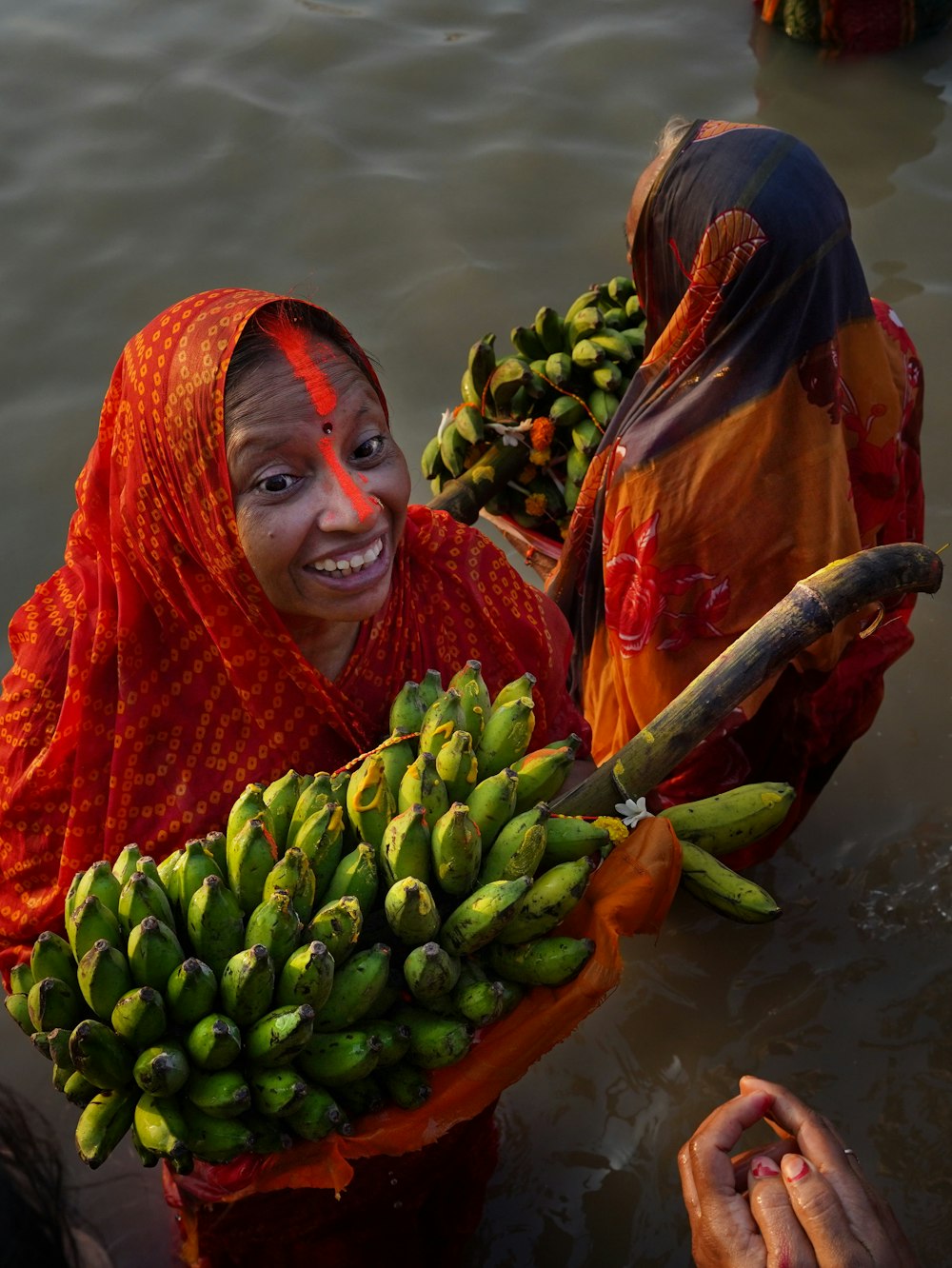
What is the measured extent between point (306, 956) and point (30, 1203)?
1.74 ft

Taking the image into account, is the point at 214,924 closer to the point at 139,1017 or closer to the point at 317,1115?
the point at 139,1017

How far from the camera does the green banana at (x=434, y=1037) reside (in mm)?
1771

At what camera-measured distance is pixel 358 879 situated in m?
1.80

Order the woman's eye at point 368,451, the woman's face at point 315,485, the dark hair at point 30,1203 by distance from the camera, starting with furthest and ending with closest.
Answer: the woman's eye at point 368,451 < the woman's face at point 315,485 < the dark hair at point 30,1203

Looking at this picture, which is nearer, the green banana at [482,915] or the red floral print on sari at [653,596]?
the green banana at [482,915]

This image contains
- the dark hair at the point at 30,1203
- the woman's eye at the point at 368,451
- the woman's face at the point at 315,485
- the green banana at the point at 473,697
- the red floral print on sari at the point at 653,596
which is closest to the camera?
the dark hair at the point at 30,1203

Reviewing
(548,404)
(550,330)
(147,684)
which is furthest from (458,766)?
(550,330)

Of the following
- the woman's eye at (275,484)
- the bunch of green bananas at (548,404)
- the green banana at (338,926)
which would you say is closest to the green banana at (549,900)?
the green banana at (338,926)

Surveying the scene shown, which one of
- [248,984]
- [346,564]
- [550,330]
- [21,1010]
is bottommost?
[21,1010]

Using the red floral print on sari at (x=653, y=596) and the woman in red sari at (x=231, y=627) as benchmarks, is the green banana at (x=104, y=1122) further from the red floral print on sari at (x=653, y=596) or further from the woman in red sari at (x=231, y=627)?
the red floral print on sari at (x=653, y=596)

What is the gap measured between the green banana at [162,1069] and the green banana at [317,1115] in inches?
7.1

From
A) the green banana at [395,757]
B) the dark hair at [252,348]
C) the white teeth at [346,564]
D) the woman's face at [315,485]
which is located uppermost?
the dark hair at [252,348]

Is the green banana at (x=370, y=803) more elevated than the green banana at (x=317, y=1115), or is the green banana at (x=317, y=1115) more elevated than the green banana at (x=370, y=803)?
the green banana at (x=370, y=803)

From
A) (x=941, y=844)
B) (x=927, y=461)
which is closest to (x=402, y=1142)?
(x=941, y=844)
